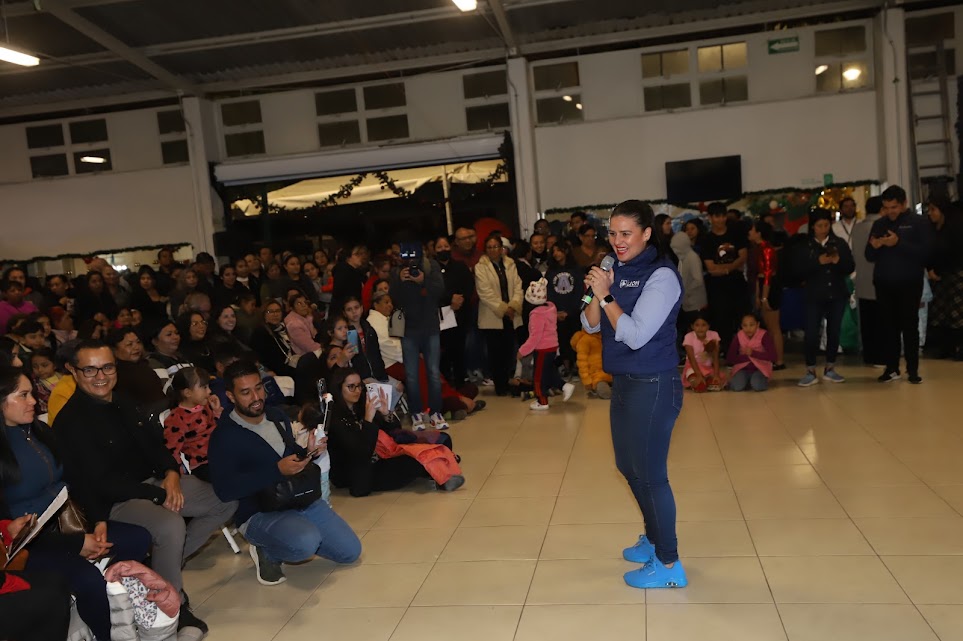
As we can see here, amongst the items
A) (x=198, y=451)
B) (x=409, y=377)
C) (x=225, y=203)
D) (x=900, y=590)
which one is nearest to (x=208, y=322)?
(x=409, y=377)

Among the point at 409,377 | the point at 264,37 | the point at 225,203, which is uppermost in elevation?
the point at 264,37

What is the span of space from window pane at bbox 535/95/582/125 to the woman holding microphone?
30.7 feet

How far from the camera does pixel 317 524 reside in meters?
3.80

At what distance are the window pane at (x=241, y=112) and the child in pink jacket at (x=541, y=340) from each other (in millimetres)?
7461

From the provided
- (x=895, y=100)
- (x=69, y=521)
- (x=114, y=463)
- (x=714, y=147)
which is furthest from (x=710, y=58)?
(x=69, y=521)

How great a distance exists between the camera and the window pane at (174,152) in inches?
516

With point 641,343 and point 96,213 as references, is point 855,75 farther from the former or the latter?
point 96,213

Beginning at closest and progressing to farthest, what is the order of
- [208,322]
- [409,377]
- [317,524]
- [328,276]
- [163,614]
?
[163,614] < [317,524] < [208,322] < [409,377] < [328,276]

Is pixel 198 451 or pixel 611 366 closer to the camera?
pixel 611 366

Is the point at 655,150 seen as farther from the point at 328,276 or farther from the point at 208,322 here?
the point at 208,322

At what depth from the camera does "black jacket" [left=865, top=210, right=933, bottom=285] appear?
259 inches

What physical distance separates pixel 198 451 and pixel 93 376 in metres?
A: 0.97

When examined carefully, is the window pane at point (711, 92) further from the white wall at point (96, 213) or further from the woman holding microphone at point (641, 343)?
the woman holding microphone at point (641, 343)

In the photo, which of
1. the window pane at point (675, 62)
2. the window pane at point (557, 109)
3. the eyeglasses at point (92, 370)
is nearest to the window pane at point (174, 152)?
the window pane at point (557, 109)
